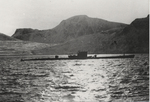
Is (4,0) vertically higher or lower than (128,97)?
higher

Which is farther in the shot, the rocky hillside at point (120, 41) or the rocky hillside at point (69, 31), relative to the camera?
the rocky hillside at point (120, 41)

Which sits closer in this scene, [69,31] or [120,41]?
[69,31]

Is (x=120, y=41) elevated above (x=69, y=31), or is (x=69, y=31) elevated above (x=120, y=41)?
(x=69, y=31)

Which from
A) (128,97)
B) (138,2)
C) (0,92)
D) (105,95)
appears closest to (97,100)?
(105,95)

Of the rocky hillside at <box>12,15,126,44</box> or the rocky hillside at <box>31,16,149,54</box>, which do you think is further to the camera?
the rocky hillside at <box>31,16,149,54</box>

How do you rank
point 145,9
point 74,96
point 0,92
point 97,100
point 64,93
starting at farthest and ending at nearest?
point 145,9, point 0,92, point 64,93, point 74,96, point 97,100

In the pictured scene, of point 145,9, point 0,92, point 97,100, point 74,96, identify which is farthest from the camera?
point 145,9

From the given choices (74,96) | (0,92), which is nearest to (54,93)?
(74,96)

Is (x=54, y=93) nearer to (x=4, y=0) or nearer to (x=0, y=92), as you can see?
(x=0, y=92)

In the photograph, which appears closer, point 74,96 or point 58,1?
point 74,96
